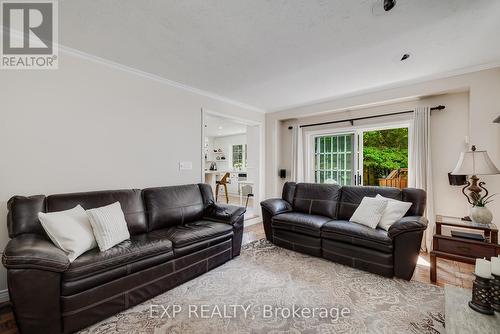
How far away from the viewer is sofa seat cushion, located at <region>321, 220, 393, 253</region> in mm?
2527

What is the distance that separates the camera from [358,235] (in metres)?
2.68

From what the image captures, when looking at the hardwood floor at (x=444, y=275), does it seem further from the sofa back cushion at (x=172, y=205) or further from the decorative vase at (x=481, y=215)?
the sofa back cushion at (x=172, y=205)

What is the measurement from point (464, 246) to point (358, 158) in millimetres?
2325

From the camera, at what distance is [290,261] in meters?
2.96

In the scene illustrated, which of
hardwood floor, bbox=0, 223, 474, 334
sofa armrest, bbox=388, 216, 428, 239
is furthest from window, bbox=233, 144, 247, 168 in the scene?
sofa armrest, bbox=388, 216, 428, 239

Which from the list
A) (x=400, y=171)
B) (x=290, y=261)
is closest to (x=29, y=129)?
(x=290, y=261)

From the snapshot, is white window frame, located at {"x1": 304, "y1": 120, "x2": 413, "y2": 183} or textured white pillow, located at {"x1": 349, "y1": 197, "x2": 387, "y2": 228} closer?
textured white pillow, located at {"x1": 349, "y1": 197, "x2": 387, "y2": 228}

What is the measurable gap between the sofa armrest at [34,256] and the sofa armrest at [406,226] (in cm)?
304

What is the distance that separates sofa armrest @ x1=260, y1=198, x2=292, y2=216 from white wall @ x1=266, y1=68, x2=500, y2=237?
6.85ft

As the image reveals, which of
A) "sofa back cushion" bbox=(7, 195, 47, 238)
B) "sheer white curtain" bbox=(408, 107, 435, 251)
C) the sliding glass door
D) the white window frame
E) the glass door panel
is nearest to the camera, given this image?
"sofa back cushion" bbox=(7, 195, 47, 238)

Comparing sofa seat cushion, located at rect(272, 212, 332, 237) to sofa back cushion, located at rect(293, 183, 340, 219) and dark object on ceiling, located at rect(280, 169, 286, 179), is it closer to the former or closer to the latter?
sofa back cushion, located at rect(293, 183, 340, 219)

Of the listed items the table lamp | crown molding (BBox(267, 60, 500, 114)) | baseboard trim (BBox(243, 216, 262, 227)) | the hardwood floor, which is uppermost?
crown molding (BBox(267, 60, 500, 114))

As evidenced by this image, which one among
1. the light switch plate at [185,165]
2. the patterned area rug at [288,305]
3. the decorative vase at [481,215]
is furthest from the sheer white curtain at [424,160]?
the light switch plate at [185,165]

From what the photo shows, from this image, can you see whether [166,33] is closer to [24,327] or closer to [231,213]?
[231,213]
